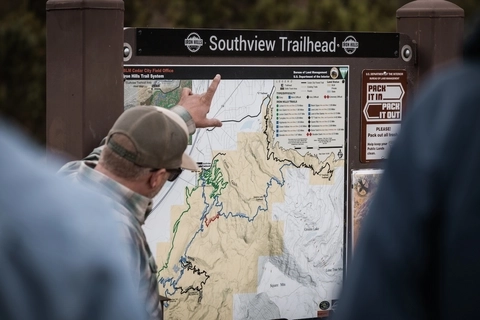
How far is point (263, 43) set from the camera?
441cm

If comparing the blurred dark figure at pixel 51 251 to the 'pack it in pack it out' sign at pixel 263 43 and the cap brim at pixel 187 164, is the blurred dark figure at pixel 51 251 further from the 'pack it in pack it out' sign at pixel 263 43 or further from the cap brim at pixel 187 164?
the 'pack it in pack it out' sign at pixel 263 43

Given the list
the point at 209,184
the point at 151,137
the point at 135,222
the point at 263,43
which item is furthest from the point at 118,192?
the point at 263,43

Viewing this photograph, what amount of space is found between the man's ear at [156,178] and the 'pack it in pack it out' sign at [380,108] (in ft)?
4.89

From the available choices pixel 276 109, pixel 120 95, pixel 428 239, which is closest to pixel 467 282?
pixel 428 239

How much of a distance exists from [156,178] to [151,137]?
14cm

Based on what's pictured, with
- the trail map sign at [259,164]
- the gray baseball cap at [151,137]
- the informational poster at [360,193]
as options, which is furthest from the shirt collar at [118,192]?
the informational poster at [360,193]

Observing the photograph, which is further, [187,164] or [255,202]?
[255,202]

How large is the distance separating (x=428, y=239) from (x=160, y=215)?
2.87 m

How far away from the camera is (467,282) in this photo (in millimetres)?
1283

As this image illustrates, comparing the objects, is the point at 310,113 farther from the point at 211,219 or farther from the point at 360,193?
the point at 211,219

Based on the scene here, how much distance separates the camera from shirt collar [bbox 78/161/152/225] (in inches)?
132

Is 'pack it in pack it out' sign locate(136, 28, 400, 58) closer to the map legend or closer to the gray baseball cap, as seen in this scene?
the map legend

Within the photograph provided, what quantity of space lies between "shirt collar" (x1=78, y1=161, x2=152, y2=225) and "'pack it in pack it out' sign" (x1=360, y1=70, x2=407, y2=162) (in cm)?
161

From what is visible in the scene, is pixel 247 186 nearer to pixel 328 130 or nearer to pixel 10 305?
pixel 328 130
